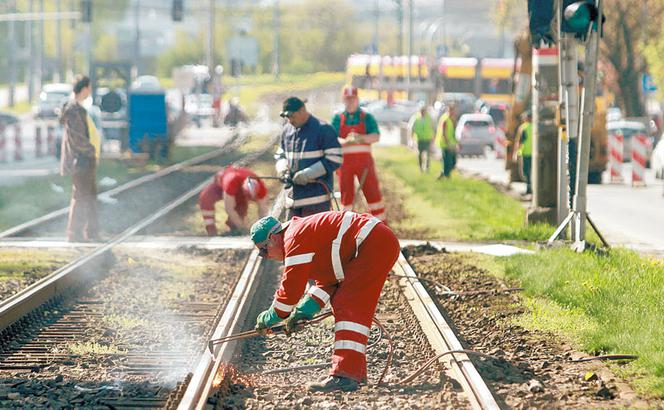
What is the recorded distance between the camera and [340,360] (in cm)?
782

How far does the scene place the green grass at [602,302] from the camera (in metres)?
8.39

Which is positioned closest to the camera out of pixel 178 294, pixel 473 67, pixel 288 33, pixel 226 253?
pixel 178 294

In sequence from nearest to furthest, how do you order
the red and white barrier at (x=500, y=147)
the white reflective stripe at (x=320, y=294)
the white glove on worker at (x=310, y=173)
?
the white reflective stripe at (x=320, y=294) → the white glove on worker at (x=310, y=173) → the red and white barrier at (x=500, y=147)

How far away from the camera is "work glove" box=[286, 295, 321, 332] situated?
24.8ft

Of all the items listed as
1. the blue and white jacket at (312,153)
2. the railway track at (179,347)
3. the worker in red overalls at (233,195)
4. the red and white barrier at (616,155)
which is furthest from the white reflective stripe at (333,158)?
the red and white barrier at (616,155)

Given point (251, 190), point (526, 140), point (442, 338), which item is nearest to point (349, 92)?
point (251, 190)

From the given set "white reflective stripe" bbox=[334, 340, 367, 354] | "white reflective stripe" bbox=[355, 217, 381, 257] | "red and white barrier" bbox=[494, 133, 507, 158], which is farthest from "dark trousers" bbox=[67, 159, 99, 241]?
"red and white barrier" bbox=[494, 133, 507, 158]

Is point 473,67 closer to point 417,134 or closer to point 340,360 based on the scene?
point 417,134

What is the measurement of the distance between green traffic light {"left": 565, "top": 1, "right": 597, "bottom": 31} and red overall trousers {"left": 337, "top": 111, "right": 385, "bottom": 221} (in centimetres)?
268

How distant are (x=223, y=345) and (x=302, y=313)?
137 cm

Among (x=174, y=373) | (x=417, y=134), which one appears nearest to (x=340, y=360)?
(x=174, y=373)

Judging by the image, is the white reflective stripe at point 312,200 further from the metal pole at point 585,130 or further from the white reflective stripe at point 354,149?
the metal pole at point 585,130

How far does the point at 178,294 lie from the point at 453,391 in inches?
187

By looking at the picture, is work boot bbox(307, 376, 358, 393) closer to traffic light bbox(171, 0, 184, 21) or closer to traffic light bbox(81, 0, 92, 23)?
traffic light bbox(81, 0, 92, 23)
